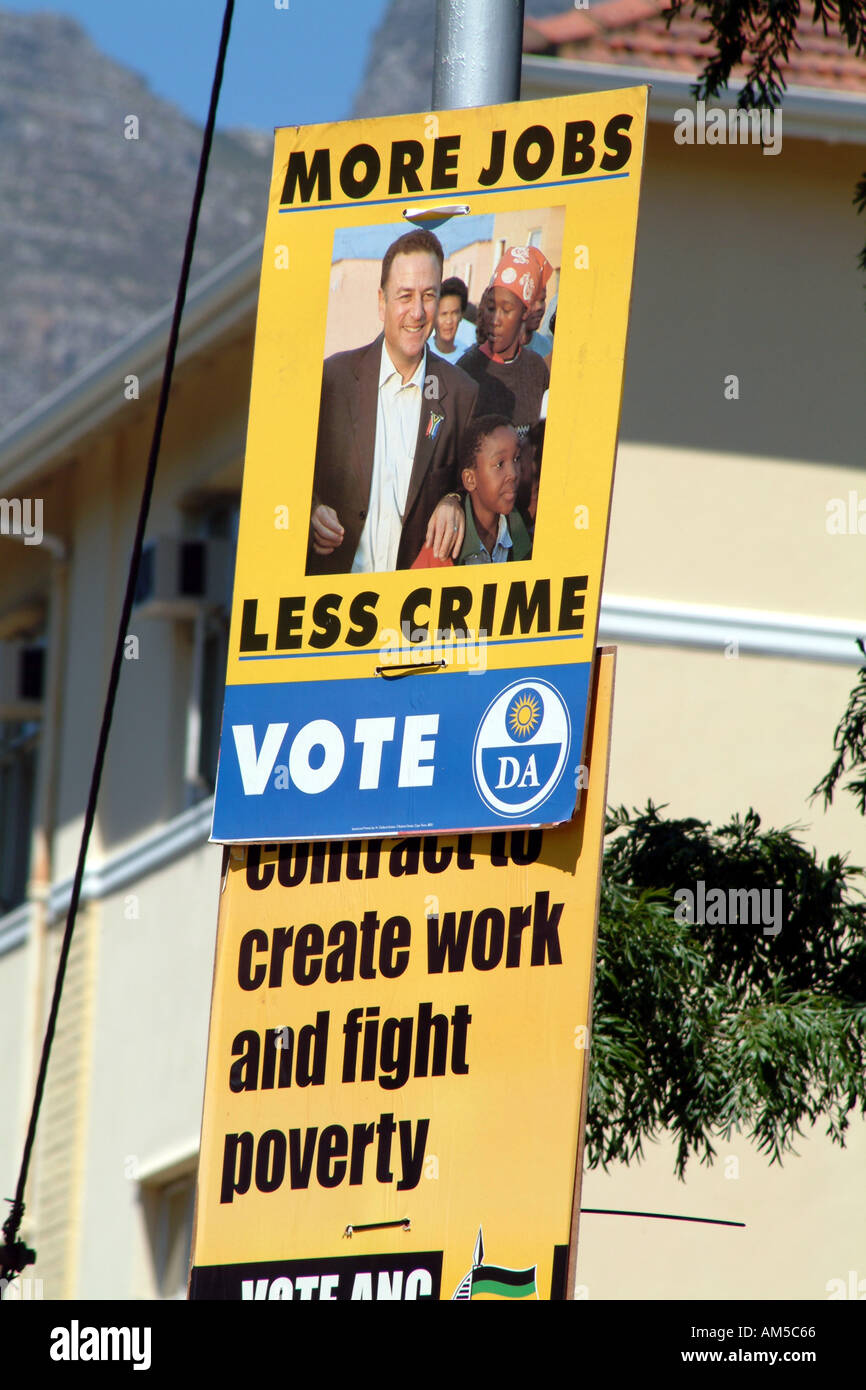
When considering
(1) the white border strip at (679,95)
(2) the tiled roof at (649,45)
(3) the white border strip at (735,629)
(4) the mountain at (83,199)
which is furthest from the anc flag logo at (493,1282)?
(4) the mountain at (83,199)

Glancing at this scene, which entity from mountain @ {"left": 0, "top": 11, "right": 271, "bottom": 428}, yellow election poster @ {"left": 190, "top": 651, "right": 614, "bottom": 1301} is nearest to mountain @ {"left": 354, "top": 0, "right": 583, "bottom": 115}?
mountain @ {"left": 0, "top": 11, "right": 271, "bottom": 428}

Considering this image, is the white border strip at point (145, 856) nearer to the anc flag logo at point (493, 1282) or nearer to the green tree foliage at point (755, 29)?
the green tree foliage at point (755, 29)

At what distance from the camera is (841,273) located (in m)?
14.5

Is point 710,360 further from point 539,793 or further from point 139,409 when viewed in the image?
point 539,793

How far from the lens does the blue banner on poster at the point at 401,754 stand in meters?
5.36

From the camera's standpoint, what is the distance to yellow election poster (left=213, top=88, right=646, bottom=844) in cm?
540

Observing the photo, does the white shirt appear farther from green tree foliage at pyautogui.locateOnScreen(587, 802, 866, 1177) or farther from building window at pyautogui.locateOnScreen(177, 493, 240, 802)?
building window at pyautogui.locateOnScreen(177, 493, 240, 802)

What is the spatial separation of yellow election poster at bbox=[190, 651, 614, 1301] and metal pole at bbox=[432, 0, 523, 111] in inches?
58.0

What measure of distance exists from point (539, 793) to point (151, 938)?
36.4 ft

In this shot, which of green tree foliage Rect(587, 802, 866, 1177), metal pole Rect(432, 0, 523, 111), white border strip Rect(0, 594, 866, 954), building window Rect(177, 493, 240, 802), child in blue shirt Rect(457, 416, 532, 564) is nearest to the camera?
child in blue shirt Rect(457, 416, 532, 564)

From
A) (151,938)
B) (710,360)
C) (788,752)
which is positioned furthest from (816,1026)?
(151,938)

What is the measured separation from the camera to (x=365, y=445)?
5.76 m
